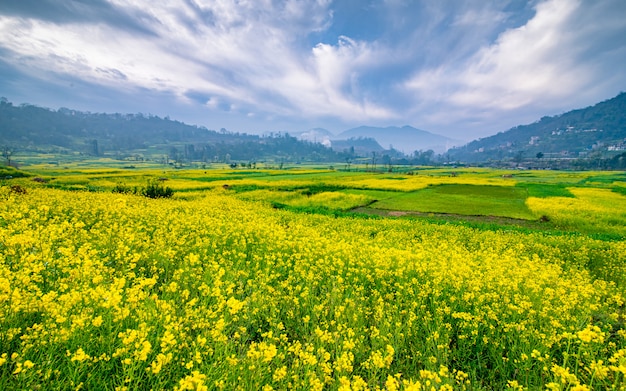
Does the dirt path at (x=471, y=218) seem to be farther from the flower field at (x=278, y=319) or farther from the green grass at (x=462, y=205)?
the flower field at (x=278, y=319)

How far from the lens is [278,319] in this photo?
223 inches

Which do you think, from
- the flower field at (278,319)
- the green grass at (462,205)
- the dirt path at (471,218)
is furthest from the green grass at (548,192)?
the flower field at (278,319)

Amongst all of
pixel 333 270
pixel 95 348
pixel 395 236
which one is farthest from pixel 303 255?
pixel 395 236

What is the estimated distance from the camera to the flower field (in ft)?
11.7

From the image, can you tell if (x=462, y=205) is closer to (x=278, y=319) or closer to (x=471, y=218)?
(x=471, y=218)

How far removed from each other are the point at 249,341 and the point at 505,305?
5837 mm

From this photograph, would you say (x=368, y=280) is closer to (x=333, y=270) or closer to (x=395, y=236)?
(x=333, y=270)

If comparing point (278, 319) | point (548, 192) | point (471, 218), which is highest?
point (278, 319)

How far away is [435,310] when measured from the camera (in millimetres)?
6121

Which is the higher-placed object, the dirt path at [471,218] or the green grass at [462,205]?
the green grass at [462,205]

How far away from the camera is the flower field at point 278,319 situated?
3559 mm

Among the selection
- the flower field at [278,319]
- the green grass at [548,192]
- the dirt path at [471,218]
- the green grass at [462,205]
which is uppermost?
the flower field at [278,319]

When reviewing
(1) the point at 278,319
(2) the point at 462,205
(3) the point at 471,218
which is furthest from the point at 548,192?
(1) the point at 278,319

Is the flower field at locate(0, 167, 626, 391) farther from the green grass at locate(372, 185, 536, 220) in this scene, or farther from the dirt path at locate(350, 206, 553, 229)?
the green grass at locate(372, 185, 536, 220)
